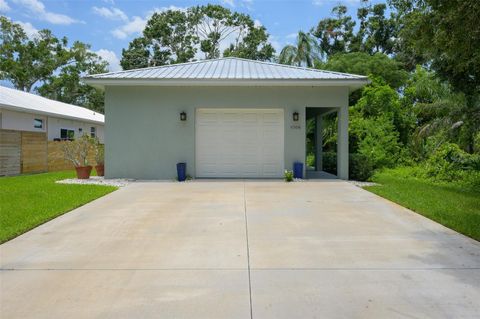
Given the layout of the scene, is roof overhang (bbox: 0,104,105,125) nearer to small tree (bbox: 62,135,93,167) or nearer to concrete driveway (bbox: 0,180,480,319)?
small tree (bbox: 62,135,93,167)

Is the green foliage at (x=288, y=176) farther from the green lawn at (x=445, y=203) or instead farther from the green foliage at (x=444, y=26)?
the green foliage at (x=444, y=26)

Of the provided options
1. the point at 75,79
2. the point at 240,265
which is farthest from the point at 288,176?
the point at 75,79

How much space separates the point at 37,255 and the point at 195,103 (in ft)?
29.0

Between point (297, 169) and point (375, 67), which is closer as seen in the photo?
point (297, 169)

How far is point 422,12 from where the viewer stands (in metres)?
6.56

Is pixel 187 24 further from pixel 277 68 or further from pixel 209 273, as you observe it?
pixel 209 273

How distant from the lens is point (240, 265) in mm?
4434

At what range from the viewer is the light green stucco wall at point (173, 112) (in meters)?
13.0

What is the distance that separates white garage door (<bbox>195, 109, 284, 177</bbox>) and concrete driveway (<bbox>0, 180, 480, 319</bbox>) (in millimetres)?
5639

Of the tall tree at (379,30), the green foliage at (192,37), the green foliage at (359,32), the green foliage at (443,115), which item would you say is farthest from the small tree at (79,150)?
the tall tree at (379,30)

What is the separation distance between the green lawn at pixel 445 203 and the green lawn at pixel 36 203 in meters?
6.84

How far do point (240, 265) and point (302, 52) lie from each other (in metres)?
25.7

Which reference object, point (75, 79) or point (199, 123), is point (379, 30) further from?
point (75, 79)

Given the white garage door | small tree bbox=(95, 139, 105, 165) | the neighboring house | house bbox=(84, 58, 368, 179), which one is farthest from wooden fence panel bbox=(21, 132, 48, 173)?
the white garage door
